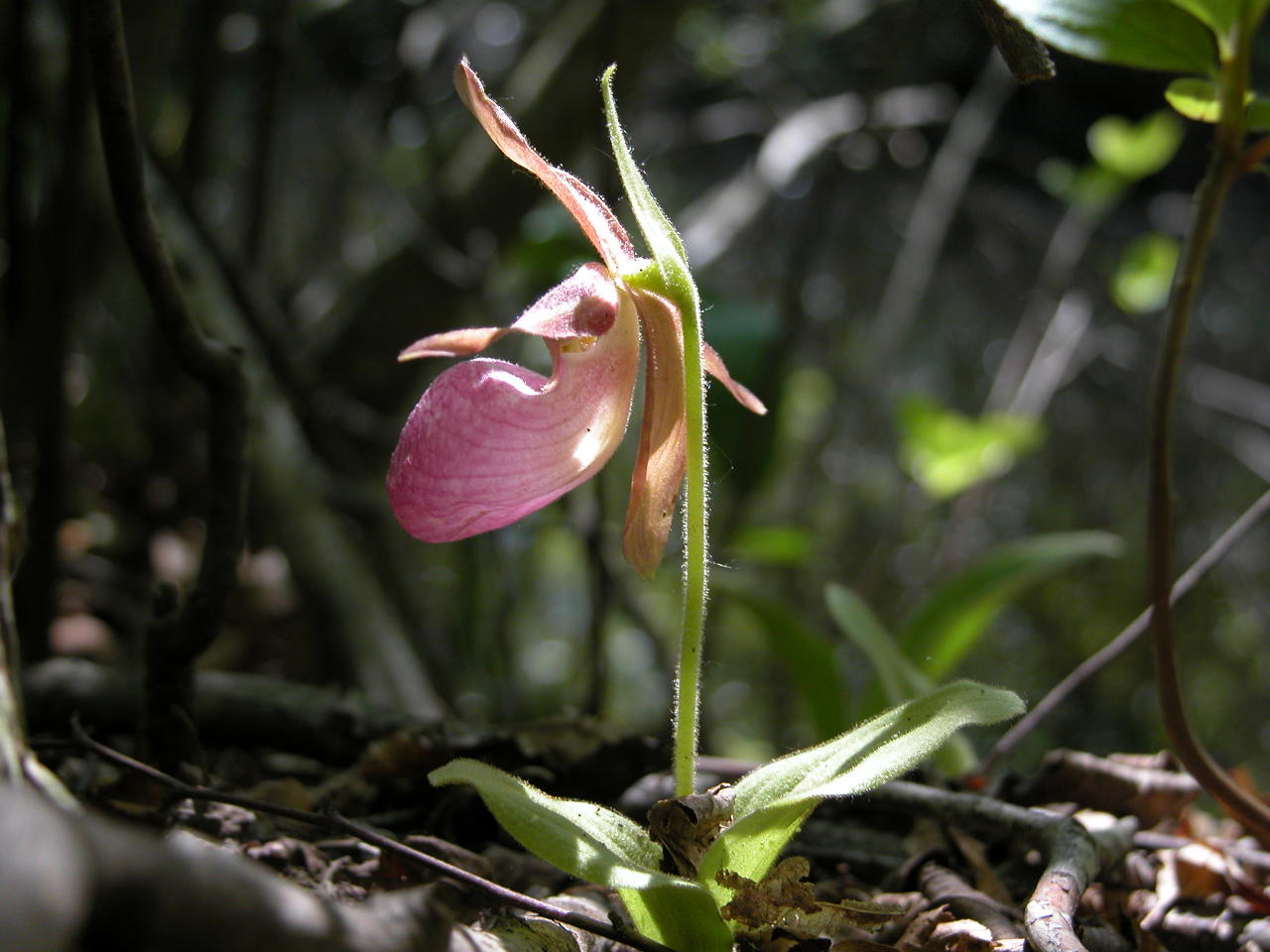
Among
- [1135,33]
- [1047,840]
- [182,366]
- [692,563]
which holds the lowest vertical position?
[1047,840]

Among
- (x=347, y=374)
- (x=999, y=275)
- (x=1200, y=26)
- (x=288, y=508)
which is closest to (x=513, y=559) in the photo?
(x=347, y=374)

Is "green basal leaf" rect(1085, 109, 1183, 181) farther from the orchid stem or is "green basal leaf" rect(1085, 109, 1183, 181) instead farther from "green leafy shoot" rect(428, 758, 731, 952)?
"green leafy shoot" rect(428, 758, 731, 952)

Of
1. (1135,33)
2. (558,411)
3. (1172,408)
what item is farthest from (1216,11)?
(558,411)

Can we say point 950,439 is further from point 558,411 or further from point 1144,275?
point 558,411

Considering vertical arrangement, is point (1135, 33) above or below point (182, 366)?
above

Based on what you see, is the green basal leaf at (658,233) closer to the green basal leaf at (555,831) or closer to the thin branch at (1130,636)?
the green basal leaf at (555,831)

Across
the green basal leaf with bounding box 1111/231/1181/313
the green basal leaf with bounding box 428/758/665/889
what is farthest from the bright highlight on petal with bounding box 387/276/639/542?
the green basal leaf with bounding box 1111/231/1181/313

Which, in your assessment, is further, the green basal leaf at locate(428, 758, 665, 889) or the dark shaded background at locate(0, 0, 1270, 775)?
the dark shaded background at locate(0, 0, 1270, 775)
